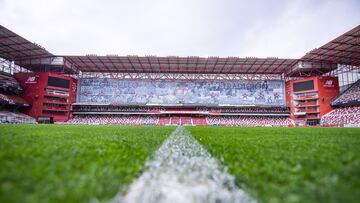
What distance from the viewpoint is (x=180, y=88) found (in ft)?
182

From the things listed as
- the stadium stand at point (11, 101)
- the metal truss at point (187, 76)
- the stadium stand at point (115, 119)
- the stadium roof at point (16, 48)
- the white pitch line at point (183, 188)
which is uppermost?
the stadium roof at point (16, 48)

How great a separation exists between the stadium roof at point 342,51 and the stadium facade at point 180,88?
17cm

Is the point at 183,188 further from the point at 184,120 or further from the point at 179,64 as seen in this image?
the point at 184,120

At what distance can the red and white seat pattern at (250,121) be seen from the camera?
5072cm

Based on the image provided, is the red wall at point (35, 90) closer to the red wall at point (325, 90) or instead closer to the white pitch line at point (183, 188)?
the white pitch line at point (183, 188)

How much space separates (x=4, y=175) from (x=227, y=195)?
164 centimetres

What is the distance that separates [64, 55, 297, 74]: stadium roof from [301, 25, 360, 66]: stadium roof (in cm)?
507

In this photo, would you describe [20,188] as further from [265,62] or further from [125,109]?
[125,109]

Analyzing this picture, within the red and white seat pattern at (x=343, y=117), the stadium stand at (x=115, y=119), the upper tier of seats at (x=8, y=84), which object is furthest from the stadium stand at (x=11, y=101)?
the red and white seat pattern at (x=343, y=117)

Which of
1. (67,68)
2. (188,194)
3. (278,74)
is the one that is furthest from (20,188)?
(278,74)

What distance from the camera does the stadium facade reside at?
41531 mm

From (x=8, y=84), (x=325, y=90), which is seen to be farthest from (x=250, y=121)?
(x=8, y=84)

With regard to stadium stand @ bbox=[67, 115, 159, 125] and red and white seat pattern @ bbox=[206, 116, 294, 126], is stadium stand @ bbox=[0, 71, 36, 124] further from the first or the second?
red and white seat pattern @ bbox=[206, 116, 294, 126]

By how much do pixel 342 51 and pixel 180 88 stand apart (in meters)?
35.7
